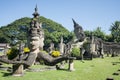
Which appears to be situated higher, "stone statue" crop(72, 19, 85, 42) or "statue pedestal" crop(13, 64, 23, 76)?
"stone statue" crop(72, 19, 85, 42)

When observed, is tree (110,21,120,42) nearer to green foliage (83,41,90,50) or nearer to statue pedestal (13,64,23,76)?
green foliage (83,41,90,50)

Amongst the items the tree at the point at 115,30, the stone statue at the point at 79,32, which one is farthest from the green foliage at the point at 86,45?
the tree at the point at 115,30

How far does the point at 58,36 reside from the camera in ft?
283

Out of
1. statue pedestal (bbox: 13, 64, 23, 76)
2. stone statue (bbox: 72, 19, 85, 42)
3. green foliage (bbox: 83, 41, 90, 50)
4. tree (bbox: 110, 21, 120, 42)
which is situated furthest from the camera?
tree (bbox: 110, 21, 120, 42)

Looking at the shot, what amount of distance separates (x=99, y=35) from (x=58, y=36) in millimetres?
17172

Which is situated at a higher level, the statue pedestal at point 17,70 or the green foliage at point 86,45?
the green foliage at point 86,45

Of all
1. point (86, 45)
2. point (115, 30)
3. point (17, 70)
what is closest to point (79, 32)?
point (86, 45)

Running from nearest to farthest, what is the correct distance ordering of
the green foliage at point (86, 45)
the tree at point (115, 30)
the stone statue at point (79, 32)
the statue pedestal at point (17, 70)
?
the statue pedestal at point (17, 70) → the green foliage at point (86, 45) → the stone statue at point (79, 32) → the tree at point (115, 30)

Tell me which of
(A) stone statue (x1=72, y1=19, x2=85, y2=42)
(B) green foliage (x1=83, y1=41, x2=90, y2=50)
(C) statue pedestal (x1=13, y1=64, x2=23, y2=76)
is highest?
(A) stone statue (x1=72, y1=19, x2=85, y2=42)

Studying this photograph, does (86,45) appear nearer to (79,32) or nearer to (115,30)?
(79,32)

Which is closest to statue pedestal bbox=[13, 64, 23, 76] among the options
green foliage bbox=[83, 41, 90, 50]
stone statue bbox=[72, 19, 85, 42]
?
green foliage bbox=[83, 41, 90, 50]

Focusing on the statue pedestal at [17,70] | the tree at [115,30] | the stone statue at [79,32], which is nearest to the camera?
the statue pedestal at [17,70]

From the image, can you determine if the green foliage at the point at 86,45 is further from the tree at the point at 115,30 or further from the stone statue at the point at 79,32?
the tree at the point at 115,30

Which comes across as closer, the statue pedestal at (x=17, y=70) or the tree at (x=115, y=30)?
the statue pedestal at (x=17, y=70)
